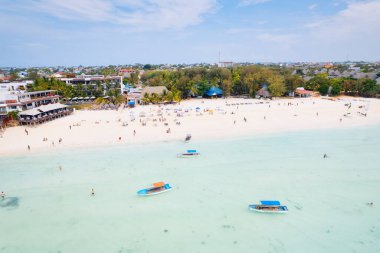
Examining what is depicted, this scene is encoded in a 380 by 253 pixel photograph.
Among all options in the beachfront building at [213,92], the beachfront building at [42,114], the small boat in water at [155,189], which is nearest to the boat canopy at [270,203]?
the small boat in water at [155,189]

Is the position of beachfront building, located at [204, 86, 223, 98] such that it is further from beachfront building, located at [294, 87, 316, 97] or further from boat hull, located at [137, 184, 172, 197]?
boat hull, located at [137, 184, 172, 197]

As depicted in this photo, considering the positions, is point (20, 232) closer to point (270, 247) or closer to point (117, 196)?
point (117, 196)

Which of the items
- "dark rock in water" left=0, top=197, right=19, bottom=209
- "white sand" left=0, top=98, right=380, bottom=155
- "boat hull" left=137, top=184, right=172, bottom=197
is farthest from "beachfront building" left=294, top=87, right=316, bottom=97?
"dark rock in water" left=0, top=197, right=19, bottom=209

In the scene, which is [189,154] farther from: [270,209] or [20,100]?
[20,100]

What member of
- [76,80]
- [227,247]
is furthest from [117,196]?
[76,80]

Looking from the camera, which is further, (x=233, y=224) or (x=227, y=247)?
(x=233, y=224)

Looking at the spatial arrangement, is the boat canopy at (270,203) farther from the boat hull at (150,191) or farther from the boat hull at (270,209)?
the boat hull at (150,191)
